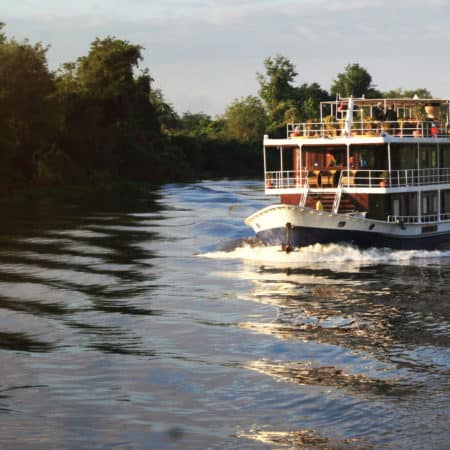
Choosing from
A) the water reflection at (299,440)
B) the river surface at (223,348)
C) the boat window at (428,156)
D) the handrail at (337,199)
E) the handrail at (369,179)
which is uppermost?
the boat window at (428,156)

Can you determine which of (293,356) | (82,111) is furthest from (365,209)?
(82,111)

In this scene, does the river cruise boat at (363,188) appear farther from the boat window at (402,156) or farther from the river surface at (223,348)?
the river surface at (223,348)

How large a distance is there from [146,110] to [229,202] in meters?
54.4

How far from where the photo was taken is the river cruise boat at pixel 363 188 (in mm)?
40656

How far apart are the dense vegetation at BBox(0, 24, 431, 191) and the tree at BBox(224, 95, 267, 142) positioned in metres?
26.0

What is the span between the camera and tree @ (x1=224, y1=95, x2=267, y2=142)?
19038cm

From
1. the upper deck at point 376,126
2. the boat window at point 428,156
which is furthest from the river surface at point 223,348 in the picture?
the upper deck at point 376,126

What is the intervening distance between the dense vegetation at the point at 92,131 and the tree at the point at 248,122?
26.0 meters

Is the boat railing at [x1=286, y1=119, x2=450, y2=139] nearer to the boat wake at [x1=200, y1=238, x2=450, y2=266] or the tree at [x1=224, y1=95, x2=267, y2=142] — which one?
the boat wake at [x1=200, y1=238, x2=450, y2=266]

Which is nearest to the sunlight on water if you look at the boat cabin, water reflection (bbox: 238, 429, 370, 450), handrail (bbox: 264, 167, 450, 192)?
the boat cabin

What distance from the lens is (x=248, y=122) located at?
19212cm

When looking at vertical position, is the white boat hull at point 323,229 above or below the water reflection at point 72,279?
above

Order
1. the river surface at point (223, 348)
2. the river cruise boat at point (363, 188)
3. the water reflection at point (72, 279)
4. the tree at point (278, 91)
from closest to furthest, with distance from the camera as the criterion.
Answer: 1. the river surface at point (223, 348)
2. the water reflection at point (72, 279)
3. the river cruise boat at point (363, 188)
4. the tree at point (278, 91)

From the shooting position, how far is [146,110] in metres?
134
